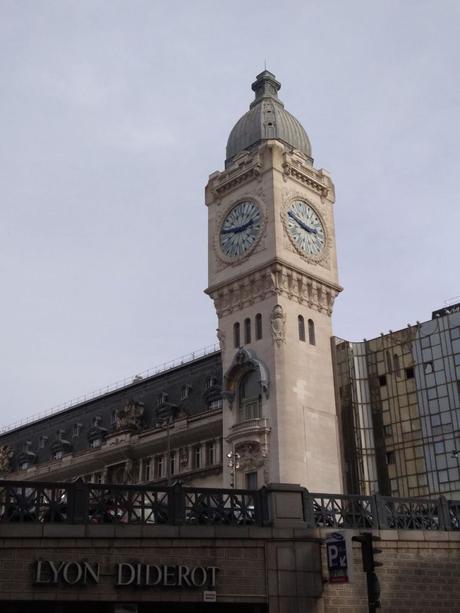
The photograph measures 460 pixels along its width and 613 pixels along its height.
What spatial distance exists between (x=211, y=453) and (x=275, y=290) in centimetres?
1606

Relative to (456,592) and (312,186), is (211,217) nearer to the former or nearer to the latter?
(312,186)

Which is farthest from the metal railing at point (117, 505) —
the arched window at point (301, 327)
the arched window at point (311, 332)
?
the arched window at point (311, 332)

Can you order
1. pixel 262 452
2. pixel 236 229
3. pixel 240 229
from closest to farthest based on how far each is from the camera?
pixel 262 452, pixel 240 229, pixel 236 229

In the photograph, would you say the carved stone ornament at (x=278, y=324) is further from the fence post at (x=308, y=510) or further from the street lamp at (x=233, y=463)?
the fence post at (x=308, y=510)

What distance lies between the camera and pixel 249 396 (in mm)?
65375

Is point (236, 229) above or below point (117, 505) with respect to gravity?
above

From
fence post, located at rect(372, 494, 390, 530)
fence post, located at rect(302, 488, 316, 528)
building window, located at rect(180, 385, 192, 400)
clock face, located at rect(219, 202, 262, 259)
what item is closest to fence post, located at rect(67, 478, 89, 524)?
fence post, located at rect(302, 488, 316, 528)

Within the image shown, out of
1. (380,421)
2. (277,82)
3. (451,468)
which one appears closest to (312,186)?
(277,82)

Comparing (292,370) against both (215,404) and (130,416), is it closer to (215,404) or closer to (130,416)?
(215,404)

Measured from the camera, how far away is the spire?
260 ft

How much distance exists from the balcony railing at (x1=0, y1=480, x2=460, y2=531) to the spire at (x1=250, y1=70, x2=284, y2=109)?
55841 millimetres

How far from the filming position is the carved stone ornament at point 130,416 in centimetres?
8420

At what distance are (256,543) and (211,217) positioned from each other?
5068 cm

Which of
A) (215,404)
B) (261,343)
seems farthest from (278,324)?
(215,404)
